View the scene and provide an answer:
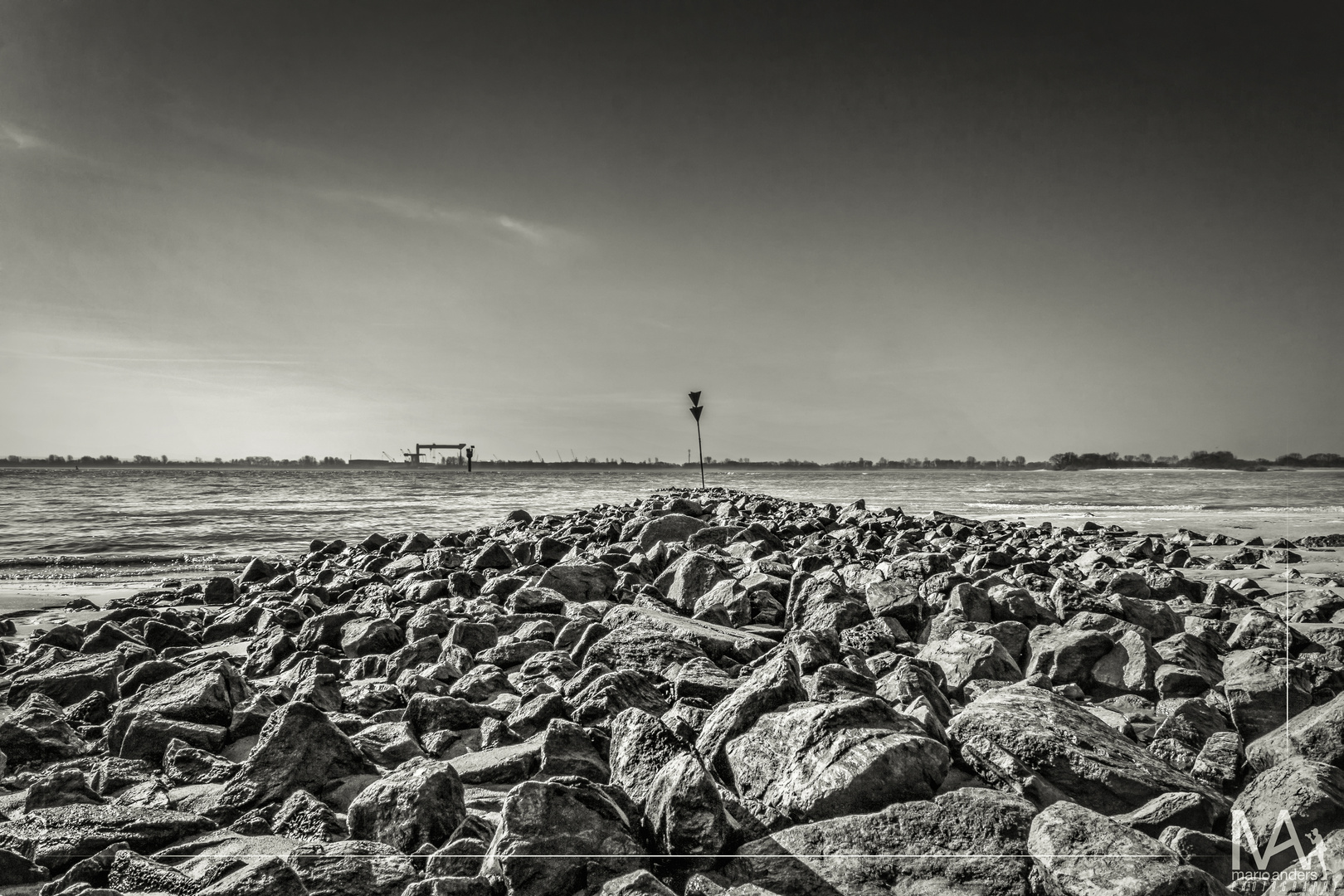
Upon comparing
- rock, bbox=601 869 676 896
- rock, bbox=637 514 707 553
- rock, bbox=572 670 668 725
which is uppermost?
rock, bbox=637 514 707 553

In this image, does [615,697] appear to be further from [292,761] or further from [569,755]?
[292,761]

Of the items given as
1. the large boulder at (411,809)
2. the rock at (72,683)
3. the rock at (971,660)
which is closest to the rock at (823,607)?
the rock at (971,660)

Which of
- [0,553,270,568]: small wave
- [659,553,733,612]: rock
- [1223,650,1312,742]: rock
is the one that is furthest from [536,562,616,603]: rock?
[0,553,270,568]: small wave

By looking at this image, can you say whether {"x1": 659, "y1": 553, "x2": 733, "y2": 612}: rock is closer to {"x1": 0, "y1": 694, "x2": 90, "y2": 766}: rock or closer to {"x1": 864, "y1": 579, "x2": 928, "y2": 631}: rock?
{"x1": 864, "y1": 579, "x2": 928, "y2": 631}: rock

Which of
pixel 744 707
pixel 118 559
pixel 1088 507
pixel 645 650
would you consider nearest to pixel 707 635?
pixel 645 650

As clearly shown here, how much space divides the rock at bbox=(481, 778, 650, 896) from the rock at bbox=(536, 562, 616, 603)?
3.61 metres

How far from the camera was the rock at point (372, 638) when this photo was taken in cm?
456

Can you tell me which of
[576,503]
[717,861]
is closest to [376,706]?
[717,861]

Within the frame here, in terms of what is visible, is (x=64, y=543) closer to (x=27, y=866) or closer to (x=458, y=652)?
(x=458, y=652)

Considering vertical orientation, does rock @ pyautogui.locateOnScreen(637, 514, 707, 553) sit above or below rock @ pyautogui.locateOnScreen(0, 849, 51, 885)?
above

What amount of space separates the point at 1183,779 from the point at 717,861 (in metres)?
1.63

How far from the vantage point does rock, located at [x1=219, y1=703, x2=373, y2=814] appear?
251 cm

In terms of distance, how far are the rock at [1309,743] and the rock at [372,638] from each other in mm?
4497

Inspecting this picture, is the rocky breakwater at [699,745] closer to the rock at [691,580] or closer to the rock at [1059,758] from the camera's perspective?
the rock at [1059,758]
